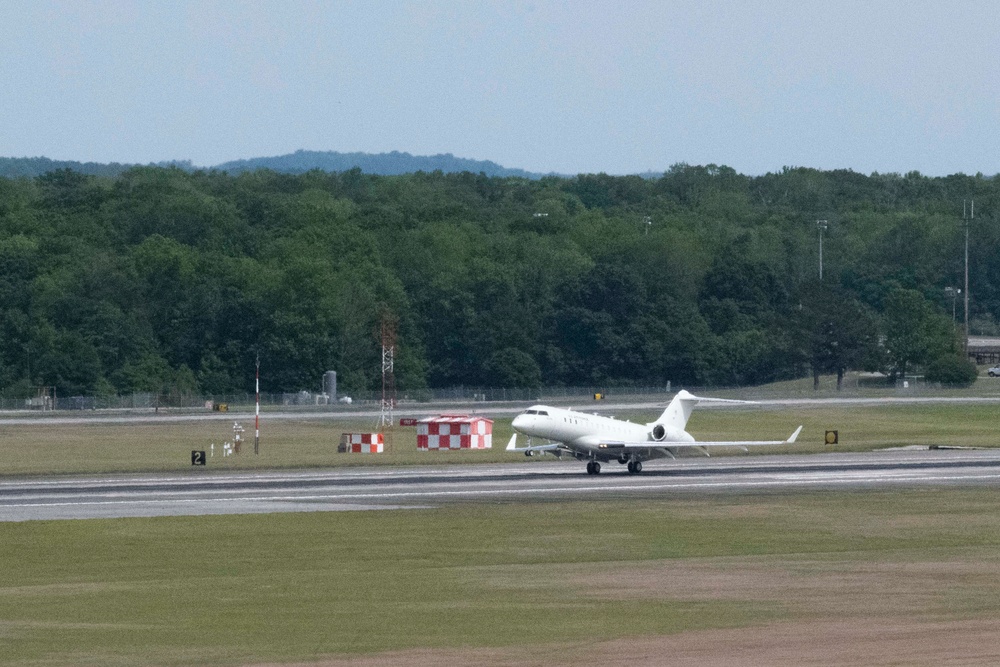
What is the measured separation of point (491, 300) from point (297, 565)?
437ft

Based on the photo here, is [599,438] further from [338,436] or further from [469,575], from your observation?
[338,436]

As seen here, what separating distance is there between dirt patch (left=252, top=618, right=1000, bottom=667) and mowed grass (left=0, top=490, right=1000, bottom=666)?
86cm

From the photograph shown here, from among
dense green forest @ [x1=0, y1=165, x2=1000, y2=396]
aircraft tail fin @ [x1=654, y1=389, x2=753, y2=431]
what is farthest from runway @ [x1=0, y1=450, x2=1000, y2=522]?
dense green forest @ [x1=0, y1=165, x2=1000, y2=396]

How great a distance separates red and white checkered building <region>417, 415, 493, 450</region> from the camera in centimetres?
8256

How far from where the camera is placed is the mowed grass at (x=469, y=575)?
1125 inches

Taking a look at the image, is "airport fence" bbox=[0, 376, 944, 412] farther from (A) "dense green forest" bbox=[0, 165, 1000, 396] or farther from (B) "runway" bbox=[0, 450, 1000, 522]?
(B) "runway" bbox=[0, 450, 1000, 522]

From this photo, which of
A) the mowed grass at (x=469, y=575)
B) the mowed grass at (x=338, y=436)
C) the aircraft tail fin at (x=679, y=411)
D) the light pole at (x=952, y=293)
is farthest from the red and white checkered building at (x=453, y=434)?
the light pole at (x=952, y=293)

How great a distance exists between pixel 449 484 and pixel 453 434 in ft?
74.8

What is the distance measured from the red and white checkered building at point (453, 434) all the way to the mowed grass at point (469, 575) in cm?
3076

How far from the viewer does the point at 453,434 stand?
82.6 metres

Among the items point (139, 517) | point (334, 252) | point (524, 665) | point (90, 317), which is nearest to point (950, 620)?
point (524, 665)

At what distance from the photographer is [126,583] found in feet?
116

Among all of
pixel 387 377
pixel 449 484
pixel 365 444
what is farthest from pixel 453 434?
pixel 387 377

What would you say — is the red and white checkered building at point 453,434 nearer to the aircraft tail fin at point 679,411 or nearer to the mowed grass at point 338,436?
the mowed grass at point 338,436
